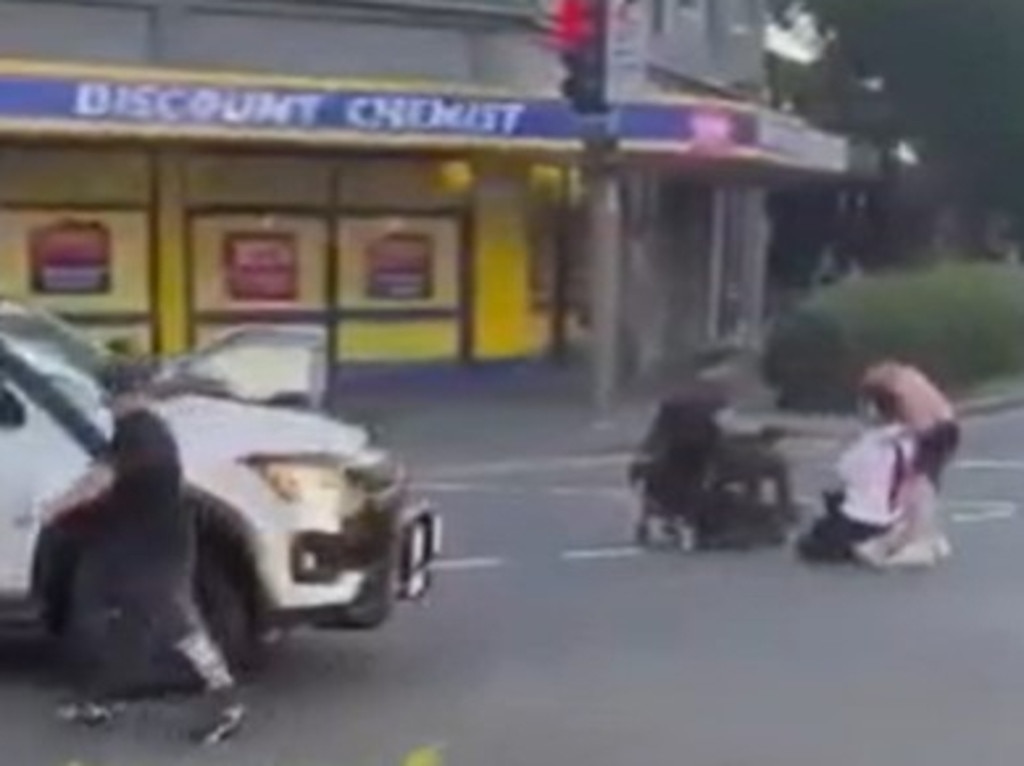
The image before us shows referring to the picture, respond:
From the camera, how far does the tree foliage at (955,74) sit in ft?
189

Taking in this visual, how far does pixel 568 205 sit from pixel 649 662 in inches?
877

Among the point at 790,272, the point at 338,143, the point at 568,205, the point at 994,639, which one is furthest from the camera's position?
the point at 790,272

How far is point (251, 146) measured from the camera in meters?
30.5

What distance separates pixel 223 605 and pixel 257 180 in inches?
782

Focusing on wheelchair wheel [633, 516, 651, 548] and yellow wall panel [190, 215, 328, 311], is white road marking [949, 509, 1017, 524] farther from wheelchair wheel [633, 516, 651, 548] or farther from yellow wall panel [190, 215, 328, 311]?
yellow wall panel [190, 215, 328, 311]

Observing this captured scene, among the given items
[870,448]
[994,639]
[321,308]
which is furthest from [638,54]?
[994,639]

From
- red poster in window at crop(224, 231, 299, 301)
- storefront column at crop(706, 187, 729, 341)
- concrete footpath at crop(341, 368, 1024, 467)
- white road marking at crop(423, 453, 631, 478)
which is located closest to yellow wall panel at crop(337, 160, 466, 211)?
red poster in window at crop(224, 231, 299, 301)

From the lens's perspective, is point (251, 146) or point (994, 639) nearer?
point (994, 639)

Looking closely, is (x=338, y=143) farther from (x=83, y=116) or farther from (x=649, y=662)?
(x=649, y=662)

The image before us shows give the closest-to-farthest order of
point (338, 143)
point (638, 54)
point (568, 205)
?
point (638, 54), point (338, 143), point (568, 205)

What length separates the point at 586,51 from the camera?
1036 inches

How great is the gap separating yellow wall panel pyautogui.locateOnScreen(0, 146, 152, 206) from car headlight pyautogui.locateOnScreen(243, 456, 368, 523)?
17961 mm

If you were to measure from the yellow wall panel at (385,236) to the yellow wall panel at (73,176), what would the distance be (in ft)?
9.26

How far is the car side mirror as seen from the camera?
39.5 feet
